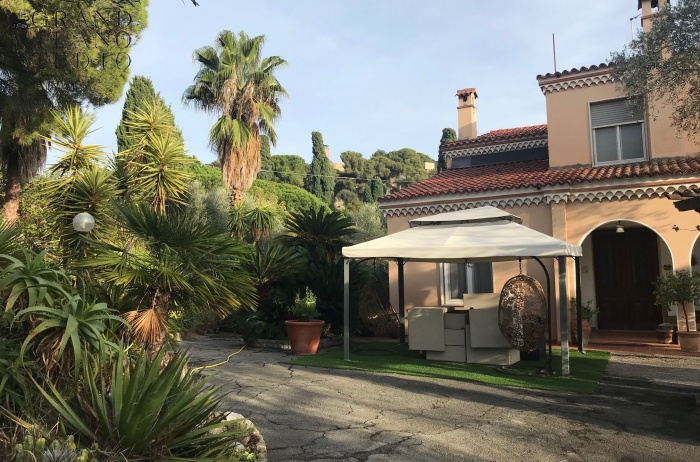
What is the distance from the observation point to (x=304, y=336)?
35.9 feet

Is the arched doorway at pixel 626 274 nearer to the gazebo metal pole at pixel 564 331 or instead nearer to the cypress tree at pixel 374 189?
the gazebo metal pole at pixel 564 331

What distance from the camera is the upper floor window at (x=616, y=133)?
42.1 feet

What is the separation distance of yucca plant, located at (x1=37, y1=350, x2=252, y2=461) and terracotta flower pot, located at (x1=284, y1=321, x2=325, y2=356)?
278 inches

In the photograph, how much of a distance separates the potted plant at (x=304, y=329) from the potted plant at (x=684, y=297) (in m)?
7.28

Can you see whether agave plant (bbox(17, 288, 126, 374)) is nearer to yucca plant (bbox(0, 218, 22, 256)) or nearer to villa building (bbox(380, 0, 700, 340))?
yucca plant (bbox(0, 218, 22, 256))

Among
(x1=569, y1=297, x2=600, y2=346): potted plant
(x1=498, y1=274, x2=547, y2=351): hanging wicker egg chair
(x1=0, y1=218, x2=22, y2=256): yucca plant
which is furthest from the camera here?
(x1=569, y1=297, x2=600, y2=346): potted plant

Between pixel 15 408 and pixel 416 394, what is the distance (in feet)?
16.1

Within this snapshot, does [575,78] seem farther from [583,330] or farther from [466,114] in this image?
[583,330]

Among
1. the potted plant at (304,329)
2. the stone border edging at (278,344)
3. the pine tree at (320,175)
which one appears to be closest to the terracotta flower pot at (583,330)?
the stone border edging at (278,344)

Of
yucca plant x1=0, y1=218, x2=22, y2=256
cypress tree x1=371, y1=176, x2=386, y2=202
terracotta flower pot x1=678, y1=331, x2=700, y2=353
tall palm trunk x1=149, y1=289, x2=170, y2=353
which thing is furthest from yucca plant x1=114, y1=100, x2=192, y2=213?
cypress tree x1=371, y1=176, x2=386, y2=202

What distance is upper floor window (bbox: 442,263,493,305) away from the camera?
529 inches

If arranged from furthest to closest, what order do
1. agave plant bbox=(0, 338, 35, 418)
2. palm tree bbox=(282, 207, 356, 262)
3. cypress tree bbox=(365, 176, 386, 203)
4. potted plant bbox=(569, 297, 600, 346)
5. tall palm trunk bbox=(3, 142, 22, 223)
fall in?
cypress tree bbox=(365, 176, 386, 203) → palm tree bbox=(282, 207, 356, 262) → tall palm trunk bbox=(3, 142, 22, 223) → potted plant bbox=(569, 297, 600, 346) → agave plant bbox=(0, 338, 35, 418)

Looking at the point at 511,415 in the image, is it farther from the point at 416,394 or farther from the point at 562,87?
the point at 562,87

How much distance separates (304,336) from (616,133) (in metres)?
9.28
